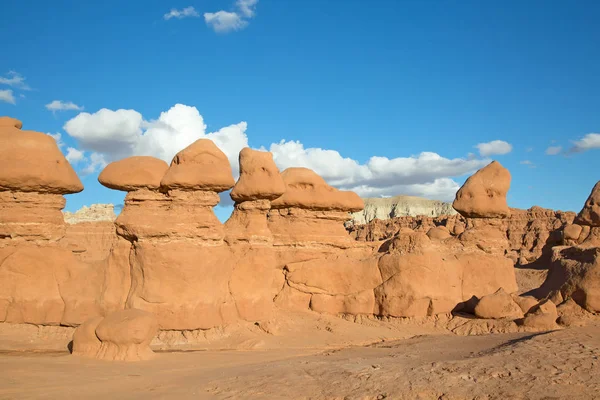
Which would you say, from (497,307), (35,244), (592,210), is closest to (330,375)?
(35,244)

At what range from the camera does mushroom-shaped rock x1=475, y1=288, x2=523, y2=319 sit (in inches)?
493

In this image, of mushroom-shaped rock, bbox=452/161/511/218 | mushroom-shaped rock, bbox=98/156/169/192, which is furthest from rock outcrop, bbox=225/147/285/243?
mushroom-shaped rock, bbox=452/161/511/218

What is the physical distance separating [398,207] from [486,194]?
88.6 m

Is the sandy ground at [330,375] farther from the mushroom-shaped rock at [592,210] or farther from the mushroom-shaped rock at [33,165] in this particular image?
the mushroom-shaped rock at [592,210]

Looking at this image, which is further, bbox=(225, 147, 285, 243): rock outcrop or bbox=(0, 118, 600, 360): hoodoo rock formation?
bbox=(225, 147, 285, 243): rock outcrop

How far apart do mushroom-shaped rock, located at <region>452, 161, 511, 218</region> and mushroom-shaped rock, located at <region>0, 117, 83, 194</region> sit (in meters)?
9.44

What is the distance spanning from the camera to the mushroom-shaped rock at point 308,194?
43.9 ft

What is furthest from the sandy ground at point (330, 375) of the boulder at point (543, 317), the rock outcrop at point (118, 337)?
the boulder at point (543, 317)

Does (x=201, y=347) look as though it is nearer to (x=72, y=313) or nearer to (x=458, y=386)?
(x=72, y=313)

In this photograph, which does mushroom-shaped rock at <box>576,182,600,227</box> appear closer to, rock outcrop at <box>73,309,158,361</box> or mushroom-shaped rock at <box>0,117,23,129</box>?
rock outcrop at <box>73,309,158,361</box>

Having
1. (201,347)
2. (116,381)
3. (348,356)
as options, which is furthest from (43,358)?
(348,356)

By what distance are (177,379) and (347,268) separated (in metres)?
6.90

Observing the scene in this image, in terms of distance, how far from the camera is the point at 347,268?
524 inches

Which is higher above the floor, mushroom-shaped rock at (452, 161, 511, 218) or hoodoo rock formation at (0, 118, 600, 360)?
mushroom-shaped rock at (452, 161, 511, 218)
